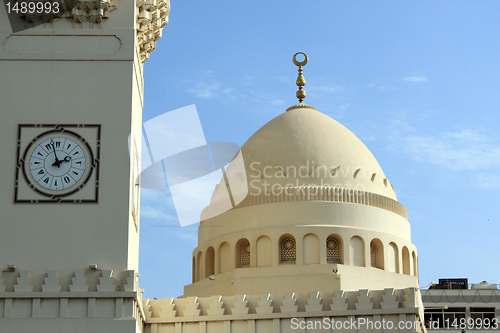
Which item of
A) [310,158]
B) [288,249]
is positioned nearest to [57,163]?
[288,249]

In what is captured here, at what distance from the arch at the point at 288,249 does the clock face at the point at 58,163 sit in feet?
29.4

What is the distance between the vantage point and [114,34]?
20.5m

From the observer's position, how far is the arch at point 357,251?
2595cm

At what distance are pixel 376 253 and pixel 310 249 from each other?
2536 mm

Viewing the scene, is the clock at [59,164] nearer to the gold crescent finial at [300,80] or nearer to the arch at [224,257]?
the arch at [224,257]

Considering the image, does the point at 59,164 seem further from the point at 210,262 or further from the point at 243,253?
the point at 210,262

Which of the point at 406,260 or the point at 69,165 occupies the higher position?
the point at 69,165

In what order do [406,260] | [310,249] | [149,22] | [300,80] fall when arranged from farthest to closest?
1. [300,80]
2. [406,260]
3. [310,249]
4. [149,22]

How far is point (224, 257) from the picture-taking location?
89.8ft

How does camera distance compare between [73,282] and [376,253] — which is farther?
[376,253]

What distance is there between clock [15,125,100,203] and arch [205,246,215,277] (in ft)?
31.1

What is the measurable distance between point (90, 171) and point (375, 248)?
1148 cm

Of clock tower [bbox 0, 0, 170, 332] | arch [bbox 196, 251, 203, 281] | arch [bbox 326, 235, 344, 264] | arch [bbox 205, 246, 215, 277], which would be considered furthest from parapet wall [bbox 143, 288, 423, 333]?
arch [bbox 196, 251, 203, 281]

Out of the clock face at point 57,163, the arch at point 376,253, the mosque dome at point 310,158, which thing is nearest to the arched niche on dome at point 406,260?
the arch at point 376,253
